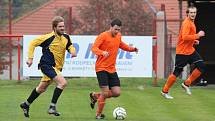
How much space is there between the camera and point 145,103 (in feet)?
56.1

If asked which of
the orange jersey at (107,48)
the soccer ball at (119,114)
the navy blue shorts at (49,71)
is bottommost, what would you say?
the soccer ball at (119,114)

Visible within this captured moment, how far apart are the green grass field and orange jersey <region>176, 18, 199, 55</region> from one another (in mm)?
1121

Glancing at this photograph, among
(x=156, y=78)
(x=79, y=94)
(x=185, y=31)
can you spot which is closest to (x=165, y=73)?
(x=156, y=78)

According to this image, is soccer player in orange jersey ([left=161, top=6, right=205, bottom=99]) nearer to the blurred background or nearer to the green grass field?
the green grass field

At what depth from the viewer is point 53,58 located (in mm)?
14516

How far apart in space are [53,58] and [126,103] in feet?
10.0

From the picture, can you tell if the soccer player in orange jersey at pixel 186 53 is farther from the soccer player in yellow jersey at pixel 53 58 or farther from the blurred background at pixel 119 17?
the blurred background at pixel 119 17

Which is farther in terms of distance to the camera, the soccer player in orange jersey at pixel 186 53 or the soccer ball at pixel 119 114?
the soccer player in orange jersey at pixel 186 53

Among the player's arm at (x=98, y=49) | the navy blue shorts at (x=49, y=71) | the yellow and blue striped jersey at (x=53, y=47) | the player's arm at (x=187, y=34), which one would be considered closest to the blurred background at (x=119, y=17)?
the player's arm at (x=187, y=34)

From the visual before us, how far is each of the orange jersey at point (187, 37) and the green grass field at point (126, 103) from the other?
3.68 feet

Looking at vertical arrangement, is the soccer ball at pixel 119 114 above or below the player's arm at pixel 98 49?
below

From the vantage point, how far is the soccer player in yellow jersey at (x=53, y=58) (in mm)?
14344

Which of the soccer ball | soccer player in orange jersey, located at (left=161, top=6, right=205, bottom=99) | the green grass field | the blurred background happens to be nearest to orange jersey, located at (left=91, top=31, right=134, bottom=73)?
the soccer ball

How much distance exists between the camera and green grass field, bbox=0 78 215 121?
47.9 feet
